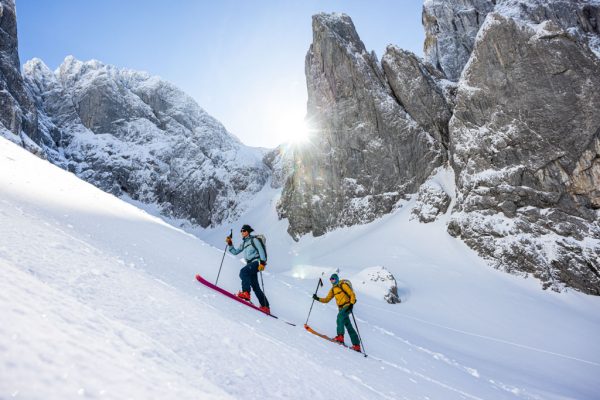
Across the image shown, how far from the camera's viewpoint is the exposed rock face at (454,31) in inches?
2522

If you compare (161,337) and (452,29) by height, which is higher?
(452,29)

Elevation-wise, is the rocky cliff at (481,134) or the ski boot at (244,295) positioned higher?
the rocky cliff at (481,134)

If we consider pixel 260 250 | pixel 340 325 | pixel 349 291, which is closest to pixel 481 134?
pixel 349 291

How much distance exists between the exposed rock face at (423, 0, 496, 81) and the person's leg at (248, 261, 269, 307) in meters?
66.4

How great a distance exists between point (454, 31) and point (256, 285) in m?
74.0

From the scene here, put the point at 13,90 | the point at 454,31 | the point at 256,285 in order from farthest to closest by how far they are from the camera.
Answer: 1. the point at 13,90
2. the point at 454,31
3. the point at 256,285

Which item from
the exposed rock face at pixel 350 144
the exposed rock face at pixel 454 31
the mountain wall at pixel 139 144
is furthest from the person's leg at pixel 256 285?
the mountain wall at pixel 139 144

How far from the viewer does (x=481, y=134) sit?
42094mm

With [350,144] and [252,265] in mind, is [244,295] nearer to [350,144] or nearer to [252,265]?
[252,265]

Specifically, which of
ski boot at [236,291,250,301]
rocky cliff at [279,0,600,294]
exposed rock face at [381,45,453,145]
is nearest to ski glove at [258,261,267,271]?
ski boot at [236,291,250,301]

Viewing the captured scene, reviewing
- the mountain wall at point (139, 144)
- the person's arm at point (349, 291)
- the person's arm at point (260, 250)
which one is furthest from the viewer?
the mountain wall at point (139, 144)

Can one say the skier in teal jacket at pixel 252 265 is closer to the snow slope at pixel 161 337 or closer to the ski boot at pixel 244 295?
the ski boot at pixel 244 295

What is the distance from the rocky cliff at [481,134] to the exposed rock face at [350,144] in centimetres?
19

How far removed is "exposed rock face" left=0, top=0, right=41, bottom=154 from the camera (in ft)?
196
